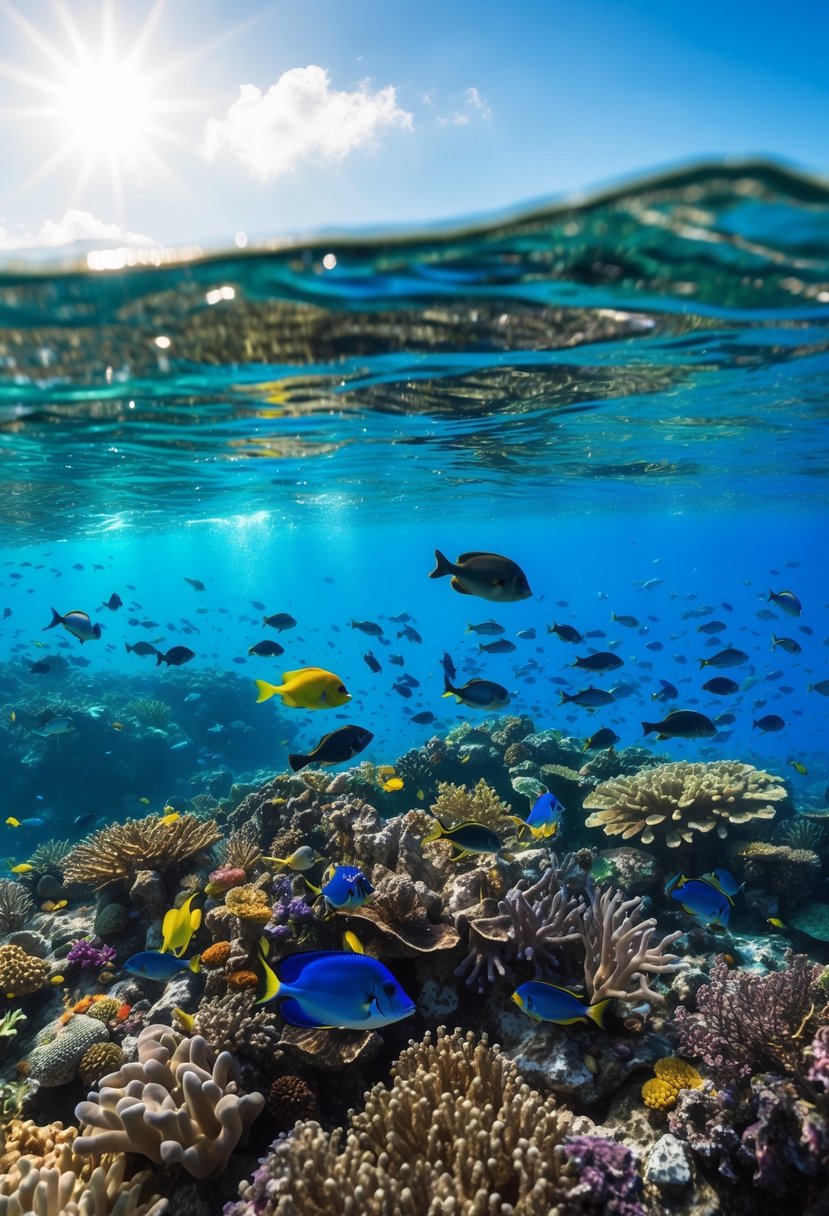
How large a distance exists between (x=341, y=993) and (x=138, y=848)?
5444 mm

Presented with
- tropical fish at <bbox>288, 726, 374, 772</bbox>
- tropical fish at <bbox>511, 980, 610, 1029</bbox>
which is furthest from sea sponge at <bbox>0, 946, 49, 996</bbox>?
tropical fish at <bbox>511, 980, 610, 1029</bbox>

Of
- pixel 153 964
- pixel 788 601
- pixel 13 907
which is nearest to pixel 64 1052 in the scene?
pixel 153 964

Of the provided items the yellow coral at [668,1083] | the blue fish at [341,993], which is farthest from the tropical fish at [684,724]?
the blue fish at [341,993]

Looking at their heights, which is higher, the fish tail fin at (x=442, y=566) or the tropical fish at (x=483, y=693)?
the fish tail fin at (x=442, y=566)

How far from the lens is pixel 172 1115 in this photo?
4195mm

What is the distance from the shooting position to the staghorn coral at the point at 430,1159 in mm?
3451

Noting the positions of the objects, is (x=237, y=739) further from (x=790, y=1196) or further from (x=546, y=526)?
(x=546, y=526)

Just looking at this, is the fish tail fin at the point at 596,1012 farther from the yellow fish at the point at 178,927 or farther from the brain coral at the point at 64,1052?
the brain coral at the point at 64,1052

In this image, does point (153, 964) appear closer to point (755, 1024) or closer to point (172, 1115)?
point (172, 1115)

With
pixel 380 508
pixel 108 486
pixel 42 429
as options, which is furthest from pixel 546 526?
pixel 42 429

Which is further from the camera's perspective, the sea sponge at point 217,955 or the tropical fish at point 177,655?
the tropical fish at point 177,655

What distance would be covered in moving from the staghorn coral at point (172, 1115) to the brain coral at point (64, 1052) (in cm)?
125

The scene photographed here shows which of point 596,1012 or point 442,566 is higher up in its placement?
point 442,566

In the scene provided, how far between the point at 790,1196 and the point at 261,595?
603 ft
